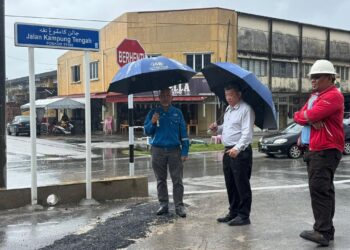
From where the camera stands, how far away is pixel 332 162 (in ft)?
16.6

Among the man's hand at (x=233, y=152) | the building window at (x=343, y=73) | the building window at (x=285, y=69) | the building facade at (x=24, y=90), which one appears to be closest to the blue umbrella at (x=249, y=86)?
the man's hand at (x=233, y=152)

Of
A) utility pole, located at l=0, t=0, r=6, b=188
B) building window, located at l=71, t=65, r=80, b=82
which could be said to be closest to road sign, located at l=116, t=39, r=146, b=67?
utility pole, located at l=0, t=0, r=6, b=188

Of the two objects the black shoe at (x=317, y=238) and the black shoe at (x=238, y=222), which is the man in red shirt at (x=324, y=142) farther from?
the black shoe at (x=238, y=222)

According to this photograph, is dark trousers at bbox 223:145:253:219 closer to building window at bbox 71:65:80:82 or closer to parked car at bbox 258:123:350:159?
parked car at bbox 258:123:350:159

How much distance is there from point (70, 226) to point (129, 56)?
4.36 meters

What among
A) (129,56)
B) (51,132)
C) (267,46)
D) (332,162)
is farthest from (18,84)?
(332,162)

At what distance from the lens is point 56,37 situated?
7387mm

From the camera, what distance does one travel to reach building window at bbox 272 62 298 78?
35625 millimetres

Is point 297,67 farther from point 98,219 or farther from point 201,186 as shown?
point 98,219

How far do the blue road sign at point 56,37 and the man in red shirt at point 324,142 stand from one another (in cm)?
399

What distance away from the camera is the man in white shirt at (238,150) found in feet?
19.3

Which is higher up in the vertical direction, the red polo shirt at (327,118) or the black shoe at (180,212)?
the red polo shirt at (327,118)

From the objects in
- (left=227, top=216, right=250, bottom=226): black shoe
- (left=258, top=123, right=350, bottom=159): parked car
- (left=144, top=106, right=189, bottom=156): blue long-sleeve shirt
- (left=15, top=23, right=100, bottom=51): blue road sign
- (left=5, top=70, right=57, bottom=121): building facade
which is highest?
(left=5, top=70, right=57, bottom=121): building facade

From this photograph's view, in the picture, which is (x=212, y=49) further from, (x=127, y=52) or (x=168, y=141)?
(x=168, y=141)
